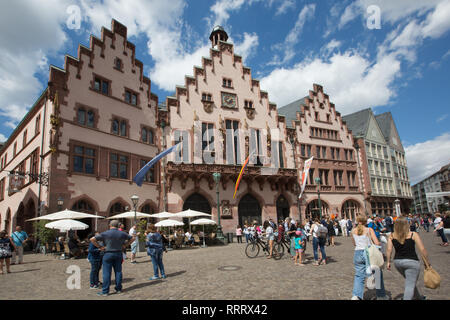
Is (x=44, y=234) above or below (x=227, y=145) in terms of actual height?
below

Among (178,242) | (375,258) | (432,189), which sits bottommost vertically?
(178,242)

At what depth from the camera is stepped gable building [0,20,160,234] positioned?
20.8 m

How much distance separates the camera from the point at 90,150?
2261 cm

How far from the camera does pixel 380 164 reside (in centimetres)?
4419

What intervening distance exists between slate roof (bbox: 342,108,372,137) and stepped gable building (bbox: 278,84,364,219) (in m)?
4.39

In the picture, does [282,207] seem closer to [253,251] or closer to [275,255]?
[253,251]

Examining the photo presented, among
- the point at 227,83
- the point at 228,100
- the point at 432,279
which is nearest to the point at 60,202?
the point at 228,100

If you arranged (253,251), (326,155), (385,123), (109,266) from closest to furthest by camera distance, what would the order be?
(109,266) < (253,251) < (326,155) < (385,123)

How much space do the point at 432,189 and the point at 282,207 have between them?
11372 cm

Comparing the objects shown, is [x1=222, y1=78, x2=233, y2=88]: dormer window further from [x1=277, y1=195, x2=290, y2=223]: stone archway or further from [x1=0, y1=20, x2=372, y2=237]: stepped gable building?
[x1=277, y1=195, x2=290, y2=223]: stone archway

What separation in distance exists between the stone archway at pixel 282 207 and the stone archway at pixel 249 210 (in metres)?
2.60

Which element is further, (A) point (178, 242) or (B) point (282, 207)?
(B) point (282, 207)

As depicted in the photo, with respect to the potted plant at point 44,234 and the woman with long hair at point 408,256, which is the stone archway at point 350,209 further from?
the woman with long hair at point 408,256
